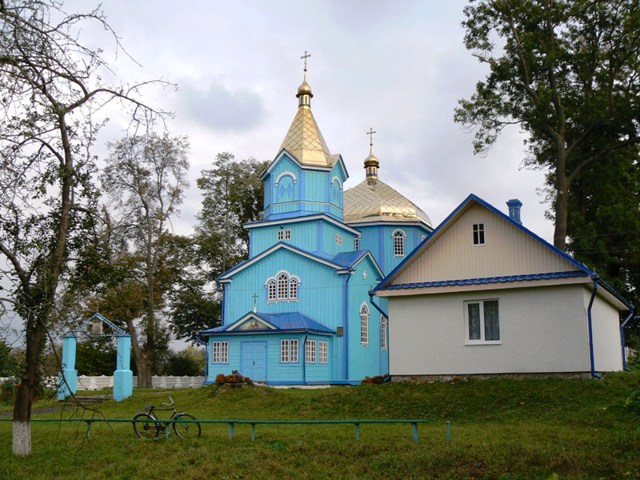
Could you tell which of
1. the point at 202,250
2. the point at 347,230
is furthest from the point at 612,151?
the point at 202,250

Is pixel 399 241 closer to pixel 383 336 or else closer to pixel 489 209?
pixel 383 336

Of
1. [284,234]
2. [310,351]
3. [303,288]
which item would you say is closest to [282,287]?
[303,288]

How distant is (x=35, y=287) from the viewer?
37.0 ft

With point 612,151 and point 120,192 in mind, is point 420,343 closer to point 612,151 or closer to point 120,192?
point 612,151

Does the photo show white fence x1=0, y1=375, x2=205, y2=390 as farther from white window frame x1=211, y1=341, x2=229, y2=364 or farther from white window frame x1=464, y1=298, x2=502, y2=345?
white window frame x1=464, y1=298, x2=502, y2=345

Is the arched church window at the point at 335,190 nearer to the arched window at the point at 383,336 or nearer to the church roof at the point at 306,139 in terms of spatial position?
the church roof at the point at 306,139

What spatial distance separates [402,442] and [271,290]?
20282mm

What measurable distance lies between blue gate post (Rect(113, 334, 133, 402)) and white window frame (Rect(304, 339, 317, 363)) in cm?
732

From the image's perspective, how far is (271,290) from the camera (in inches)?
1235

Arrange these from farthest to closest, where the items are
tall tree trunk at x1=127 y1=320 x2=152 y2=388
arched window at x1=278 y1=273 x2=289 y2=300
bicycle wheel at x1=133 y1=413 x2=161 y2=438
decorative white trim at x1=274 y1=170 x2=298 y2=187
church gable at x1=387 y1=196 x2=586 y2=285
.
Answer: tall tree trunk at x1=127 y1=320 x2=152 y2=388
decorative white trim at x1=274 y1=170 x2=298 y2=187
arched window at x1=278 y1=273 x2=289 y2=300
church gable at x1=387 y1=196 x2=586 y2=285
bicycle wheel at x1=133 y1=413 x2=161 y2=438

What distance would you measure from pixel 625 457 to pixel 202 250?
3696 centimetres

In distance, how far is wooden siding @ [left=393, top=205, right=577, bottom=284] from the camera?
55.5 ft

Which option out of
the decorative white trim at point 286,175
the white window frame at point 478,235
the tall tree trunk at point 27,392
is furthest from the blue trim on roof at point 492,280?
the decorative white trim at point 286,175

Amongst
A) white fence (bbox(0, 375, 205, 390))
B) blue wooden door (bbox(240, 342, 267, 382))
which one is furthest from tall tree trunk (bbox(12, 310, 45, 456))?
white fence (bbox(0, 375, 205, 390))
